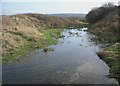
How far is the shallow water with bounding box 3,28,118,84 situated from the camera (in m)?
11.3

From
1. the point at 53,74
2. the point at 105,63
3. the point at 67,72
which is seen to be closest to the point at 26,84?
the point at 53,74

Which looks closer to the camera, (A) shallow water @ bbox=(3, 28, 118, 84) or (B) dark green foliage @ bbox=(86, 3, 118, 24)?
(A) shallow water @ bbox=(3, 28, 118, 84)

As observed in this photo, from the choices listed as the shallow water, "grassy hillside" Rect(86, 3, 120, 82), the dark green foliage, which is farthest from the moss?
the dark green foliage

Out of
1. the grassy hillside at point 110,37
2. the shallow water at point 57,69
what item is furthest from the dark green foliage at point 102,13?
the shallow water at point 57,69

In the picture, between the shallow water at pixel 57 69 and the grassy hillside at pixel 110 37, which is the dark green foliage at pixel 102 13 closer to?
the grassy hillside at pixel 110 37

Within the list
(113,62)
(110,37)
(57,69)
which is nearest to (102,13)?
(110,37)

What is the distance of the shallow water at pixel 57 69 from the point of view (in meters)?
11.3

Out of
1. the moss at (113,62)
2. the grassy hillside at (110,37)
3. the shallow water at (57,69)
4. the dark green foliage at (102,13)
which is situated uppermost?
the dark green foliage at (102,13)

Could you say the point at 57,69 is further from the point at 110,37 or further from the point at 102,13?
the point at 102,13

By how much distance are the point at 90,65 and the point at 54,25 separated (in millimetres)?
43193

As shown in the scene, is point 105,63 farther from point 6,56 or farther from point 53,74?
point 6,56

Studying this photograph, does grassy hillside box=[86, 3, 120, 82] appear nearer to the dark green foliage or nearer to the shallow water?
the dark green foliage

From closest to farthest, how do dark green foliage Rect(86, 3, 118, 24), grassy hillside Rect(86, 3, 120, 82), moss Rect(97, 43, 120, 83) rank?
moss Rect(97, 43, 120, 83) < grassy hillside Rect(86, 3, 120, 82) < dark green foliage Rect(86, 3, 118, 24)

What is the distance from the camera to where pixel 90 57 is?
1681 cm
